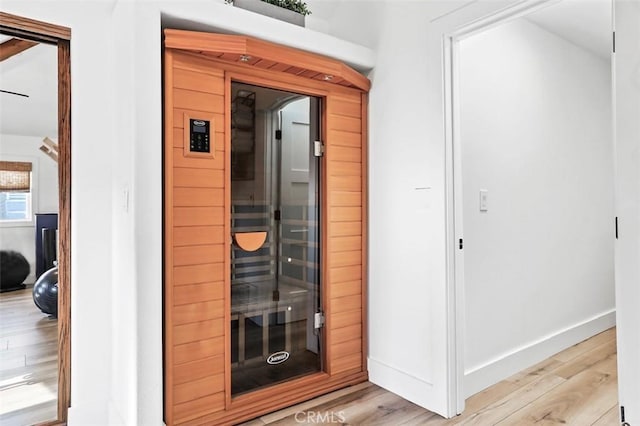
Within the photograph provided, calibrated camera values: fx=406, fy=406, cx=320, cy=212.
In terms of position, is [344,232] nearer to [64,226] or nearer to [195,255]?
[195,255]

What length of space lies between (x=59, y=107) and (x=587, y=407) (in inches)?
126

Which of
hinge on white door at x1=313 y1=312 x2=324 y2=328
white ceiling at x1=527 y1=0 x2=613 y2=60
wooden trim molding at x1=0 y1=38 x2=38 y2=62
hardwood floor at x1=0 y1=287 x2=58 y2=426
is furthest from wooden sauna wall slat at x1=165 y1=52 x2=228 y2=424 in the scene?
white ceiling at x1=527 y1=0 x2=613 y2=60

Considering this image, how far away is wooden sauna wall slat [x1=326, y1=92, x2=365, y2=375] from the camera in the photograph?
241 centimetres

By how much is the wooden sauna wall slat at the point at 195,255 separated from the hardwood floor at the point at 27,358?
724mm

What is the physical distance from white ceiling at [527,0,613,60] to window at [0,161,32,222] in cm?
309

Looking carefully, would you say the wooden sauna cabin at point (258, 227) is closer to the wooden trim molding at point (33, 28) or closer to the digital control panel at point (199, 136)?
the digital control panel at point (199, 136)

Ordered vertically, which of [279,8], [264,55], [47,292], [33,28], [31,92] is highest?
[279,8]

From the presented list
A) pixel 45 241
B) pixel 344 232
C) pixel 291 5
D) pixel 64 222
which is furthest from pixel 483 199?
pixel 45 241

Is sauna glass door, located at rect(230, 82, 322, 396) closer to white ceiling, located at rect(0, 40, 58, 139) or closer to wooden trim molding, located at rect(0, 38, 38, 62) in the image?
white ceiling, located at rect(0, 40, 58, 139)

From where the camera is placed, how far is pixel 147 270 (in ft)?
5.78

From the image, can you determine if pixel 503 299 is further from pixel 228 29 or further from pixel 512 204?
pixel 228 29

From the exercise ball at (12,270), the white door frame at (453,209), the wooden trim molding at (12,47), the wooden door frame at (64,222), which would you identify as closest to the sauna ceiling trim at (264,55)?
the white door frame at (453,209)

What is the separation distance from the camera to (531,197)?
2.80 meters

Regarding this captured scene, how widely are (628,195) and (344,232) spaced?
152 cm
